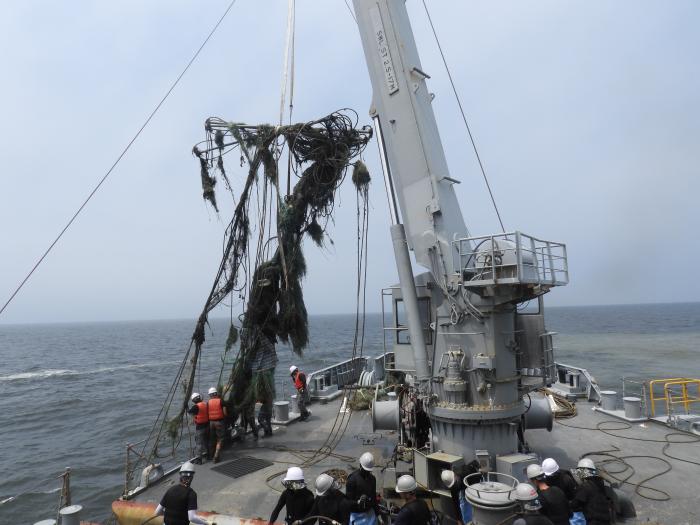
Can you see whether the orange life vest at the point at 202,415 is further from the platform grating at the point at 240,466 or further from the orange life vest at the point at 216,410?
the platform grating at the point at 240,466

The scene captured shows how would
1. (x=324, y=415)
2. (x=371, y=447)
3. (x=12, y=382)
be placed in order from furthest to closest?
(x=12, y=382) → (x=324, y=415) → (x=371, y=447)

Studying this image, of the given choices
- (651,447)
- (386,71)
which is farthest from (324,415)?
(386,71)

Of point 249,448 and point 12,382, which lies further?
point 12,382

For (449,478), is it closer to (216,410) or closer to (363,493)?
(363,493)

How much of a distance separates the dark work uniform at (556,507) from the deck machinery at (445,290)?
2.58 m

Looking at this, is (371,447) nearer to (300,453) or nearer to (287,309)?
(300,453)

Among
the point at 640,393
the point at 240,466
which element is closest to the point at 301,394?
the point at 240,466

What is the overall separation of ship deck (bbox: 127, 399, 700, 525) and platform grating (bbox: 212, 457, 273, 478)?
0.53 ft

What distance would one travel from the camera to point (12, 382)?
47.4 metres

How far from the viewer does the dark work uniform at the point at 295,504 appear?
659cm

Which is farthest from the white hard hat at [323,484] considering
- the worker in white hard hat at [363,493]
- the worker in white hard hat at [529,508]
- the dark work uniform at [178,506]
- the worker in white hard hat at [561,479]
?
the worker in white hard hat at [561,479]

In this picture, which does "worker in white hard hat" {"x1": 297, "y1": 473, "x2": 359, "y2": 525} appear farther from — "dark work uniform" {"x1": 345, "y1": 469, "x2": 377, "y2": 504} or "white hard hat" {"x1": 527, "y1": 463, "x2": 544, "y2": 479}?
"white hard hat" {"x1": 527, "y1": 463, "x2": 544, "y2": 479}

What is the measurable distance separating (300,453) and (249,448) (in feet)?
5.11

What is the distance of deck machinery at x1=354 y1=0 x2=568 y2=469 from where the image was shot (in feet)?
29.7
